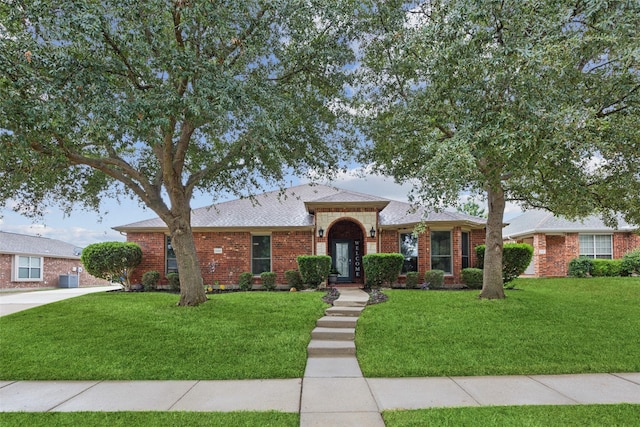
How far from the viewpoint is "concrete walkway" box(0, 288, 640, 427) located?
4.82 meters

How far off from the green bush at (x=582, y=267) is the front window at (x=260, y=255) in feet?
48.9

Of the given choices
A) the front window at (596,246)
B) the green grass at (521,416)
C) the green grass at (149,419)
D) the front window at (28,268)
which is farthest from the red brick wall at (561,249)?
the front window at (28,268)

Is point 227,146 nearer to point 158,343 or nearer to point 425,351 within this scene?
point 158,343

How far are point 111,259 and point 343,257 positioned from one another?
9.72 metres

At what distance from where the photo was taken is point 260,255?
667 inches

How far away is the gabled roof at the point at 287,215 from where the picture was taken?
1582 cm

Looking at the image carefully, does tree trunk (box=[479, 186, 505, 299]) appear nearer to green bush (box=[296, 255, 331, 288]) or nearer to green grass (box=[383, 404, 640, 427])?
green bush (box=[296, 255, 331, 288])

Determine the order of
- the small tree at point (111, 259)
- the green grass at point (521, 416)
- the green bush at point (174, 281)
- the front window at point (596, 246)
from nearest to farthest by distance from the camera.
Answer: the green grass at point (521, 416) → the small tree at point (111, 259) → the green bush at point (174, 281) → the front window at point (596, 246)

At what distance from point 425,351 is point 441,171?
327 centimetres

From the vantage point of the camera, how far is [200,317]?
30.7ft

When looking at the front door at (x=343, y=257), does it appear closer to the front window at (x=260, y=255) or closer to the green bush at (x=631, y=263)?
the front window at (x=260, y=255)

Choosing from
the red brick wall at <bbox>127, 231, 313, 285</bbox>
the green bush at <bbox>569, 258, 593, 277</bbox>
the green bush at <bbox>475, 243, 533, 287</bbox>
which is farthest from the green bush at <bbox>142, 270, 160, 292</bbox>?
the green bush at <bbox>569, 258, 593, 277</bbox>

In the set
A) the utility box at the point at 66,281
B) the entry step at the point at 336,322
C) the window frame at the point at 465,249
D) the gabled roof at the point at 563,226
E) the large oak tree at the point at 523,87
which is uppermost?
the large oak tree at the point at 523,87

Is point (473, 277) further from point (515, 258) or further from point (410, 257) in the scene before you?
point (410, 257)
